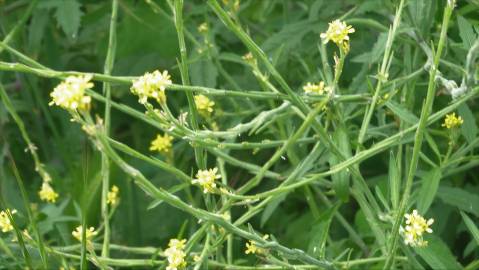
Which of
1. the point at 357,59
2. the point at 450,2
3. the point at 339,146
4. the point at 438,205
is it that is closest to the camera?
the point at 450,2

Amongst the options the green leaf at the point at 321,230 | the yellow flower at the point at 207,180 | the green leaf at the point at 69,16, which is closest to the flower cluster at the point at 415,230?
the green leaf at the point at 321,230

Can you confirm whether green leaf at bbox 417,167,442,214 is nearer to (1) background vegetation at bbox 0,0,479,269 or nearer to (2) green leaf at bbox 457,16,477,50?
(1) background vegetation at bbox 0,0,479,269

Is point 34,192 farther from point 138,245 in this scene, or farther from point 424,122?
point 424,122

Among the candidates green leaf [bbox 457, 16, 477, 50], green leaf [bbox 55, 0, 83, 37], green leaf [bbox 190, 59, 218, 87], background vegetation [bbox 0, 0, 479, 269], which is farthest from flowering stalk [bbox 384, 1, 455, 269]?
green leaf [bbox 55, 0, 83, 37]

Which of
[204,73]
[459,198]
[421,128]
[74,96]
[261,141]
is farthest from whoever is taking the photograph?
[204,73]

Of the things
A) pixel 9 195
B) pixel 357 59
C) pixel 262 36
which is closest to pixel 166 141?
pixel 357 59

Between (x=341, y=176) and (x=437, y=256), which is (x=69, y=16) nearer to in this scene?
(x=341, y=176)

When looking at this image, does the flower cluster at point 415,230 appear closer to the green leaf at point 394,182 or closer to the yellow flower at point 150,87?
the green leaf at point 394,182

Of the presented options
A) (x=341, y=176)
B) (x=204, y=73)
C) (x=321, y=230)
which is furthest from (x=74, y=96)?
(x=204, y=73)
